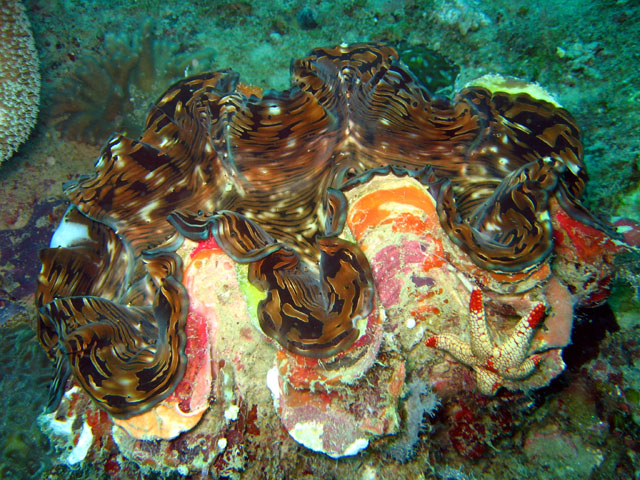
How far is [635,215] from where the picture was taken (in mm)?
2744

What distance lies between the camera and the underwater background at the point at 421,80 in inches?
94.3

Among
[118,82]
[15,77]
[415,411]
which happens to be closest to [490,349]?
[415,411]

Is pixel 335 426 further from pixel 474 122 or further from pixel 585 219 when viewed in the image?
pixel 474 122

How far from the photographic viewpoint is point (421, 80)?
4059mm

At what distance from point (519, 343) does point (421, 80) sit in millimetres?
3383

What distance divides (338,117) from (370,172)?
2.23ft

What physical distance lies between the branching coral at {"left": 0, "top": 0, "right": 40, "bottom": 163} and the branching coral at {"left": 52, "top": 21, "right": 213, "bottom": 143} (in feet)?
2.01

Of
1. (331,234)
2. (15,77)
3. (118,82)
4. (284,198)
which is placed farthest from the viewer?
(118,82)

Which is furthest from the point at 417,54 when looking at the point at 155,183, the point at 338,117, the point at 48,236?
the point at 48,236

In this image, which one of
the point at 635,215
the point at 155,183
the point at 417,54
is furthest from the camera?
the point at 417,54

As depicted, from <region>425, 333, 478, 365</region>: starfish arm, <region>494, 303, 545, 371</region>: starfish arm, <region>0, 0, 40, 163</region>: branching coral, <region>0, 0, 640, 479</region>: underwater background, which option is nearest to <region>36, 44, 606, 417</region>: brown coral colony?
<region>494, 303, 545, 371</region>: starfish arm

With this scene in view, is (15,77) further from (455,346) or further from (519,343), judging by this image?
(519,343)

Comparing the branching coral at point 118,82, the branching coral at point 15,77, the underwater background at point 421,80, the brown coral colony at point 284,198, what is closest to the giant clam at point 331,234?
the brown coral colony at point 284,198

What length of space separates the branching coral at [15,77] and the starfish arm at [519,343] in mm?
4764
